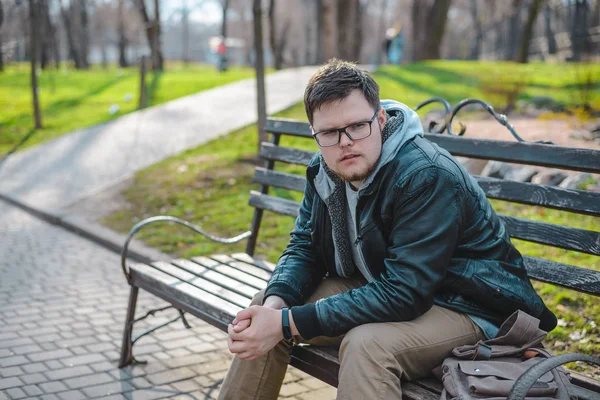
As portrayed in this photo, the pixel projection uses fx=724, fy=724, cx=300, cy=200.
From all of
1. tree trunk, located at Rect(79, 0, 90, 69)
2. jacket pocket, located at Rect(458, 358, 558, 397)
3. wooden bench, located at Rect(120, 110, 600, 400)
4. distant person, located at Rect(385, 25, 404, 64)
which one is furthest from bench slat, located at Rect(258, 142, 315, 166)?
tree trunk, located at Rect(79, 0, 90, 69)

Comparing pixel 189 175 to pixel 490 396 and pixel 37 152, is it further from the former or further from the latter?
pixel 490 396

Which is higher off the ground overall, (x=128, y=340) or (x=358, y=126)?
(x=358, y=126)

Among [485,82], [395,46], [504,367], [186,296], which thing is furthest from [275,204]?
[395,46]

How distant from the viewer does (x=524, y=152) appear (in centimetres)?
327

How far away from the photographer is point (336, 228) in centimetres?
283

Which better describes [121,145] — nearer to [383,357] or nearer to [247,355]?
[247,355]

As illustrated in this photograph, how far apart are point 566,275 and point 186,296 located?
1817 mm

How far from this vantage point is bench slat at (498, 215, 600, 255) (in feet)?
9.98

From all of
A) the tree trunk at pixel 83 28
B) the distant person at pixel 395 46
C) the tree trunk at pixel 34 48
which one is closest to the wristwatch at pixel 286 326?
the tree trunk at pixel 34 48

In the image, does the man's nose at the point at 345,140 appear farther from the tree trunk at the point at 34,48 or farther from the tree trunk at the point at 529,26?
the tree trunk at the point at 529,26

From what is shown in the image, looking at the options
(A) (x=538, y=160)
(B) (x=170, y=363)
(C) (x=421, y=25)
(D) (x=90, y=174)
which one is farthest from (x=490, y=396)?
(C) (x=421, y=25)

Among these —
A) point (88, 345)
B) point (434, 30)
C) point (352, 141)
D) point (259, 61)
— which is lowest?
point (88, 345)

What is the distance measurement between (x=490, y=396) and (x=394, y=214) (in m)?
0.74

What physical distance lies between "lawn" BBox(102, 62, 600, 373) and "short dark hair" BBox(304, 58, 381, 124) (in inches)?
87.6
